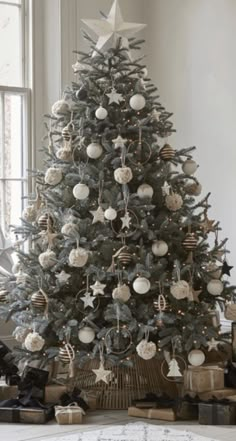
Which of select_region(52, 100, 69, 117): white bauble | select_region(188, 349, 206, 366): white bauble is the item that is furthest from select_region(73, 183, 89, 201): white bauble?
select_region(188, 349, 206, 366): white bauble

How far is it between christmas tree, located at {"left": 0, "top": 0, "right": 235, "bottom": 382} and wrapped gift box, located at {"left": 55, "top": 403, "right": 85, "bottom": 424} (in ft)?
0.67

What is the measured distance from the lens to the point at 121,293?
376 centimetres

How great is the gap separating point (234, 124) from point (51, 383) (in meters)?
1.95

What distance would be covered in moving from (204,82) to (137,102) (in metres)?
1.19

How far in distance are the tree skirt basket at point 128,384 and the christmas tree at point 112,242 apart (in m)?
0.18

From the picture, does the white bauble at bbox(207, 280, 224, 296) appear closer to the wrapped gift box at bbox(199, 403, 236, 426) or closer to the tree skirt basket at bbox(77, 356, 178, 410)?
the tree skirt basket at bbox(77, 356, 178, 410)

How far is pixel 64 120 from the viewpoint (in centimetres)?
418

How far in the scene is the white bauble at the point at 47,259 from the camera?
3.94 m

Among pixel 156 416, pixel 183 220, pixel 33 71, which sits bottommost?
pixel 156 416

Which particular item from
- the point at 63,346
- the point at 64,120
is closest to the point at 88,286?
the point at 63,346

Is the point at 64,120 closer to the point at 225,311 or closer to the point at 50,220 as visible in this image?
the point at 50,220

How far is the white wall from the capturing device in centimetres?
485

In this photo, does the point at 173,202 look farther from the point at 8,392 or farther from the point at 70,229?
the point at 8,392

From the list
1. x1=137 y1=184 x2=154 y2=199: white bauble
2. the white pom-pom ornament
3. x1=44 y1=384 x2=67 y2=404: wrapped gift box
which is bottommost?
x1=44 y1=384 x2=67 y2=404: wrapped gift box
